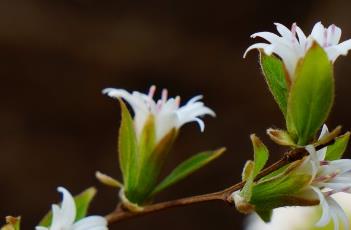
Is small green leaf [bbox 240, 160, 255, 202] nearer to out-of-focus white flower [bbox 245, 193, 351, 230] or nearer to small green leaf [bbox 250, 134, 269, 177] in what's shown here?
small green leaf [bbox 250, 134, 269, 177]

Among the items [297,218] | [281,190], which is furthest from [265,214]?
[297,218]

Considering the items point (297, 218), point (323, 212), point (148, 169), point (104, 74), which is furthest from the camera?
point (104, 74)

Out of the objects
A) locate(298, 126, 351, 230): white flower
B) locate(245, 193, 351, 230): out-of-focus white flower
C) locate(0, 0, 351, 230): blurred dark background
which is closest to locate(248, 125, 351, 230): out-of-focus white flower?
locate(298, 126, 351, 230): white flower

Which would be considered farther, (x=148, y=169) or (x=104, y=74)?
(x=104, y=74)

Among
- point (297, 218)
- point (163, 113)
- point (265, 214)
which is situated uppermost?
point (163, 113)

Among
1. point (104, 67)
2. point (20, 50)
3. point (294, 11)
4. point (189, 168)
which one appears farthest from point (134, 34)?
point (189, 168)

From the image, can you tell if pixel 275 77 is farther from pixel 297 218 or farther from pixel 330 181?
pixel 297 218
